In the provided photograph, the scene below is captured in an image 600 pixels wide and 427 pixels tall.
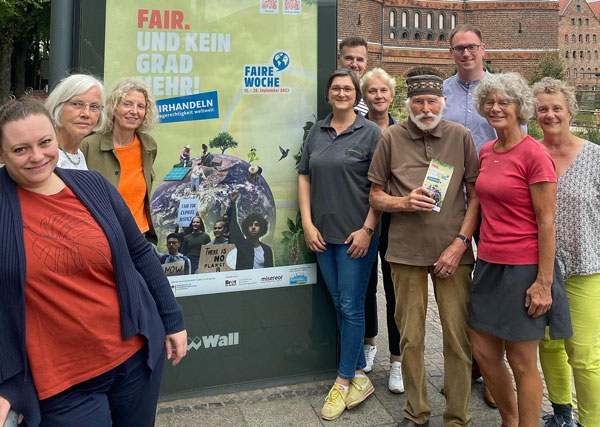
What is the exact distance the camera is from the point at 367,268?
11.7 feet

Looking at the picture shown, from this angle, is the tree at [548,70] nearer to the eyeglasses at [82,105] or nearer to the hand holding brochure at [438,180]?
the hand holding brochure at [438,180]

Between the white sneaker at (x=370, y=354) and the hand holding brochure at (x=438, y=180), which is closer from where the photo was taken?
the hand holding brochure at (x=438, y=180)

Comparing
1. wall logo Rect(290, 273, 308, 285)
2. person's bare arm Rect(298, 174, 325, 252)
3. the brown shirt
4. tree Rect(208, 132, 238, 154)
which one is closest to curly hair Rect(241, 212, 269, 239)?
person's bare arm Rect(298, 174, 325, 252)

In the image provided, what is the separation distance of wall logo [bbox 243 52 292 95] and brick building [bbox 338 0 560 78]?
132ft

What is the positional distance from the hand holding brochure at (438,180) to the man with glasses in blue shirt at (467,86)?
0.78m

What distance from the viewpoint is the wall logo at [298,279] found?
382cm

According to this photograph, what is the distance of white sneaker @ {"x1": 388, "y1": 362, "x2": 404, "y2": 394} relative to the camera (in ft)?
12.3

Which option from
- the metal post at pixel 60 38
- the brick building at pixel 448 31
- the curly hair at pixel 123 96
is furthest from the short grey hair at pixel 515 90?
the brick building at pixel 448 31

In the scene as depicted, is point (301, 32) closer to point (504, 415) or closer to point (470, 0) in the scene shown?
point (504, 415)

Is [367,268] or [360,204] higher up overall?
[360,204]

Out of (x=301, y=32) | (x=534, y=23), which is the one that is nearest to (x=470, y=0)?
(x=534, y=23)

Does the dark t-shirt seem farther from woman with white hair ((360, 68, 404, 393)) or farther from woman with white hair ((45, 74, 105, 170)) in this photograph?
woman with white hair ((45, 74, 105, 170))

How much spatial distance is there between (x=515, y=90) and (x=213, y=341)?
2.55 meters

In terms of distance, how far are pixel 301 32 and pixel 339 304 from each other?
1.96m
